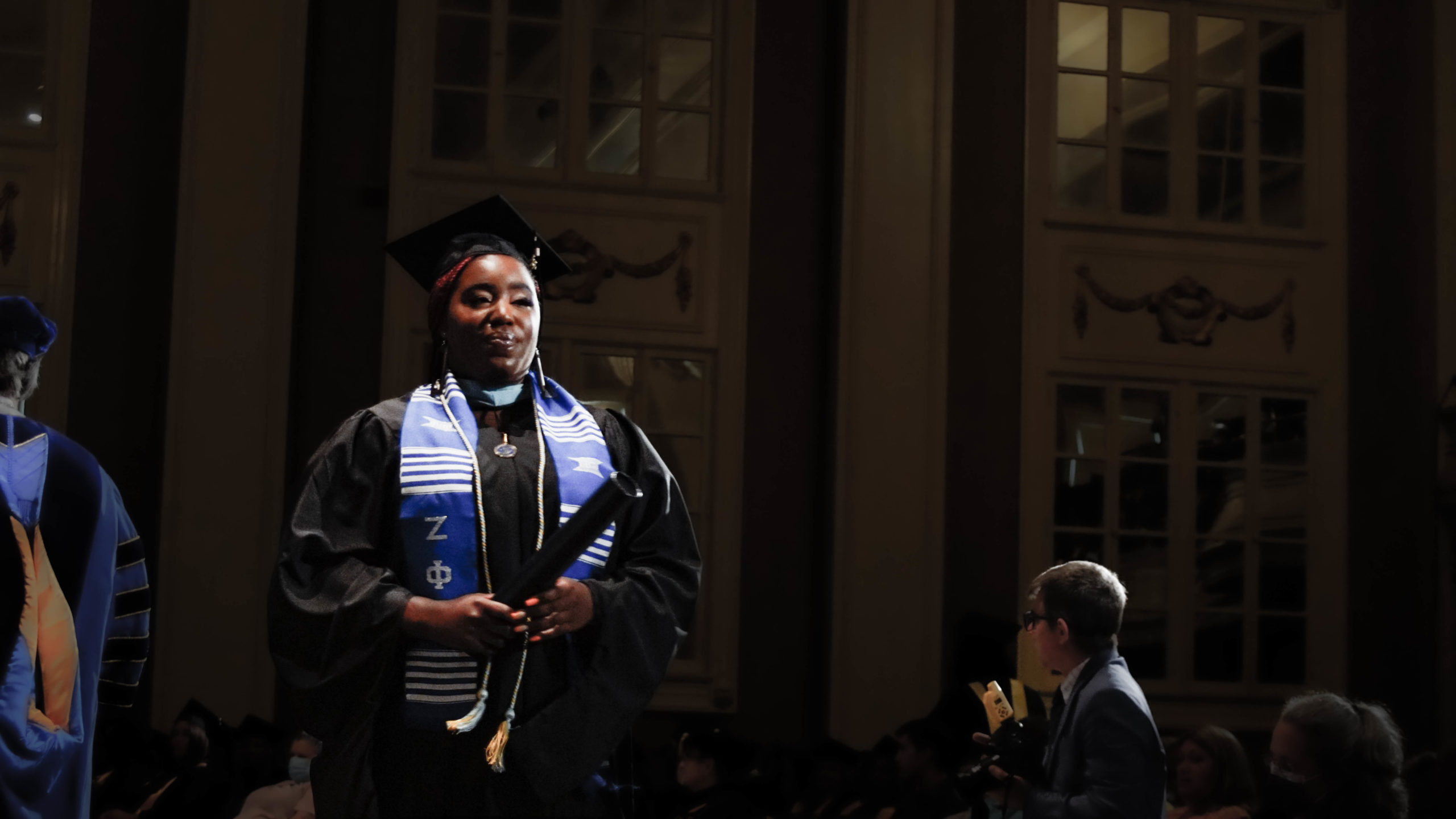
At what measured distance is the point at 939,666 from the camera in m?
9.09

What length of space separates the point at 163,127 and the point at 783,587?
4.38 meters

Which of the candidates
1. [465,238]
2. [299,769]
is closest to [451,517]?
[465,238]

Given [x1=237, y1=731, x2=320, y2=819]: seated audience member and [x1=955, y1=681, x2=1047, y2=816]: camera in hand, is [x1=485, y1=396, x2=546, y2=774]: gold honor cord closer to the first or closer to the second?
[x1=955, y1=681, x2=1047, y2=816]: camera in hand

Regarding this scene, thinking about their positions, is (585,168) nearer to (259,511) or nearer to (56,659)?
(259,511)

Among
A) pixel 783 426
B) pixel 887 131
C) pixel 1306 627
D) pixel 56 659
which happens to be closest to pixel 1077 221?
pixel 887 131

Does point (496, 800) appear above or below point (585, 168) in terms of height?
below

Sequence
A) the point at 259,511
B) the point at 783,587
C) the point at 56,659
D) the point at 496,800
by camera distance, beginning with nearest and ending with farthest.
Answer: the point at 496,800
the point at 56,659
the point at 259,511
the point at 783,587

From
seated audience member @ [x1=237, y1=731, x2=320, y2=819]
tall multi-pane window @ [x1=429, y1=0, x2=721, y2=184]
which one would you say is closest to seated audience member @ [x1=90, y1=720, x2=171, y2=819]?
seated audience member @ [x1=237, y1=731, x2=320, y2=819]

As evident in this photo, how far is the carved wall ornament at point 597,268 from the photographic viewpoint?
9.24m

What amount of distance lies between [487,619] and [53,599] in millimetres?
1802

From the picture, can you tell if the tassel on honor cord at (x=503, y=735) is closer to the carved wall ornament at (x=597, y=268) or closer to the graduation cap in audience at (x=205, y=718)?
the graduation cap in audience at (x=205, y=718)

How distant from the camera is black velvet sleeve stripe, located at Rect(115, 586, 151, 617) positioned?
155 inches

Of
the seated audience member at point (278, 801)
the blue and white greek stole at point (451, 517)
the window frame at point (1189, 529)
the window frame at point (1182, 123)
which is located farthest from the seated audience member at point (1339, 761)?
the window frame at point (1182, 123)

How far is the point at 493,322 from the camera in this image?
270cm
